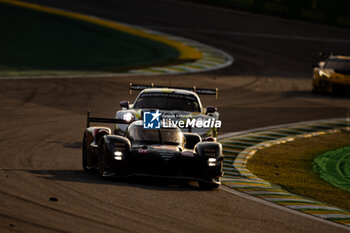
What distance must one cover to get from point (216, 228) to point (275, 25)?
4134 centimetres

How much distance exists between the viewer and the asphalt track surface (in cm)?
1124

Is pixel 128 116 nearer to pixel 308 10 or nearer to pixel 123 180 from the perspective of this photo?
pixel 123 180

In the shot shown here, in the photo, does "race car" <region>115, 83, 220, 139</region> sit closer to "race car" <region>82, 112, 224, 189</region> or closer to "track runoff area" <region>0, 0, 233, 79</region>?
"race car" <region>82, 112, 224, 189</region>

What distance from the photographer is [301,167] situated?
60.7 feet

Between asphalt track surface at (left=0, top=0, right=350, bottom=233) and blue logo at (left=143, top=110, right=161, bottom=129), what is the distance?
111 cm

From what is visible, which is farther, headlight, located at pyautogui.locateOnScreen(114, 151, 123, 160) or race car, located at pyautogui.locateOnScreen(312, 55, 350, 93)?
race car, located at pyautogui.locateOnScreen(312, 55, 350, 93)

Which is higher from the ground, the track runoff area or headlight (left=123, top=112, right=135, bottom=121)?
headlight (left=123, top=112, right=135, bottom=121)

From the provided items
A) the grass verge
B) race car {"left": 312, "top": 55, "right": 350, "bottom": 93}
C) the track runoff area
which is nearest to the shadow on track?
the grass verge

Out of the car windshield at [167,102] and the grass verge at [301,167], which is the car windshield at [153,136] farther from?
the car windshield at [167,102]

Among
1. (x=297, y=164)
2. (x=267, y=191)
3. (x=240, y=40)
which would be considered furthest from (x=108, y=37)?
(x=267, y=191)

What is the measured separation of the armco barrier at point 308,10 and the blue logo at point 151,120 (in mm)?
38749

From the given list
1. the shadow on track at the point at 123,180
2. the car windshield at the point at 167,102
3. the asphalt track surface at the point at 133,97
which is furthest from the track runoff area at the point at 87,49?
the shadow on track at the point at 123,180

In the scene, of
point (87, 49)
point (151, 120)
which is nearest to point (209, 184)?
point (151, 120)

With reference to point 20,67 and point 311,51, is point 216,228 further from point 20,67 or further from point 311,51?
point 311,51
